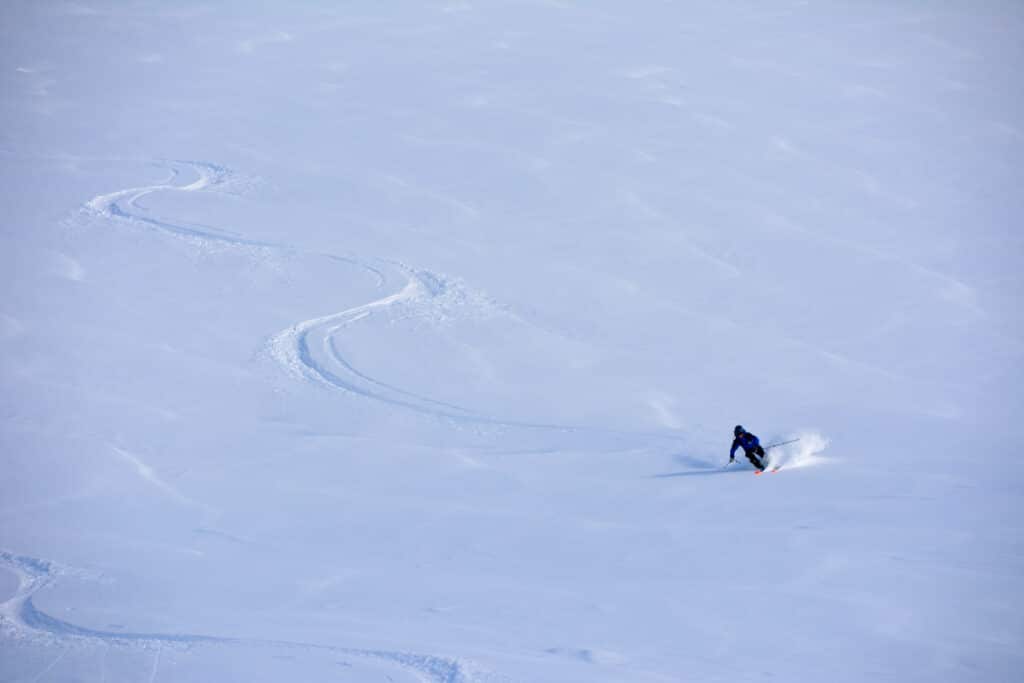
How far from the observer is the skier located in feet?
28.6

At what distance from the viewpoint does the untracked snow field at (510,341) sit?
6914mm

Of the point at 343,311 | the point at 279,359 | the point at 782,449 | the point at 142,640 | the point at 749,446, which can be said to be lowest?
the point at 142,640

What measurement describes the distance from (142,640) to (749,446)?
473cm

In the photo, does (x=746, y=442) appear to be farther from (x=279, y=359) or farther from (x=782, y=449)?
(x=279, y=359)

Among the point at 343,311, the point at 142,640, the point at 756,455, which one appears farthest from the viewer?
the point at 343,311

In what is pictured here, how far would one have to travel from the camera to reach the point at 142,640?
6.73 meters

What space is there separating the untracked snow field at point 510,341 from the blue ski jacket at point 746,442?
0.84 ft

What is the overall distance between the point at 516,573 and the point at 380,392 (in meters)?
3.30

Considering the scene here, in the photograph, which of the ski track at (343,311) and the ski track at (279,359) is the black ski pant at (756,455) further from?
the ski track at (279,359)

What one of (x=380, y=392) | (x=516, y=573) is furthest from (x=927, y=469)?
(x=380, y=392)

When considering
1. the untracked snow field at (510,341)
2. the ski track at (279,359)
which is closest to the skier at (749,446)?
the untracked snow field at (510,341)

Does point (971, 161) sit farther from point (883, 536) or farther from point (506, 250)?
point (883, 536)

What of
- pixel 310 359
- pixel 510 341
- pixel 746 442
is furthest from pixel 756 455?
pixel 310 359

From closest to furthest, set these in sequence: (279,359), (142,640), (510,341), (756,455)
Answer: (142,640) → (756,455) → (279,359) → (510,341)
